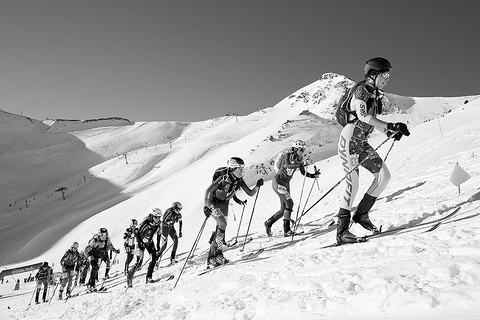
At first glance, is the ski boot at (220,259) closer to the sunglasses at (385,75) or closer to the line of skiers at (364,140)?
the line of skiers at (364,140)

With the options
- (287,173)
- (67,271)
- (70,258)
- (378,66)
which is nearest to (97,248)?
(70,258)

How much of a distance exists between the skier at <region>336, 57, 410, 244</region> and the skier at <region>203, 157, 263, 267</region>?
3030 millimetres

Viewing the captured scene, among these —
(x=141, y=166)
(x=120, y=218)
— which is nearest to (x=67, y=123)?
(x=141, y=166)

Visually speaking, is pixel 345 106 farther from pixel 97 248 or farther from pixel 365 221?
pixel 97 248

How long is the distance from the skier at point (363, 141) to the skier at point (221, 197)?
3.03 m

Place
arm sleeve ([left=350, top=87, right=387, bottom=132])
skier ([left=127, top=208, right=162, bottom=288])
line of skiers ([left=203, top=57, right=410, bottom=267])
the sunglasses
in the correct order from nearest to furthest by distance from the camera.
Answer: arm sleeve ([left=350, top=87, right=387, bottom=132])
line of skiers ([left=203, top=57, right=410, bottom=267])
the sunglasses
skier ([left=127, top=208, right=162, bottom=288])

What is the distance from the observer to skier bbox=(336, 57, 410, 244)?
5039mm

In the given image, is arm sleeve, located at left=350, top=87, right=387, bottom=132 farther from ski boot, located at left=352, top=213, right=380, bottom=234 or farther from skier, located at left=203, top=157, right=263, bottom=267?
skier, located at left=203, top=157, right=263, bottom=267

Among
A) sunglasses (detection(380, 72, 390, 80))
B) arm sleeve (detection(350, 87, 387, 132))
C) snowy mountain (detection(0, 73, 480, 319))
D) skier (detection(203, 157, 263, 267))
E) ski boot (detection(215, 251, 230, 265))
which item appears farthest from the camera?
skier (detection(203, 157, 263, 267))

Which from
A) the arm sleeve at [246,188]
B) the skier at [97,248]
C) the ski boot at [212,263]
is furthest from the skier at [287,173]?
the skier at [97,248]

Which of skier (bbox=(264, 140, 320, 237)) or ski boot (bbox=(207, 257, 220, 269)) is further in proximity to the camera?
skier (bbox=(264, 140, 320, 237))

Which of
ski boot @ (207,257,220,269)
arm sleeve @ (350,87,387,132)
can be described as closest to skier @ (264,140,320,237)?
ski boot @ (207,257,220,269)

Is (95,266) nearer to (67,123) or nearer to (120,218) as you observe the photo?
(120,218)

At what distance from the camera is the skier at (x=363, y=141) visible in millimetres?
5039
